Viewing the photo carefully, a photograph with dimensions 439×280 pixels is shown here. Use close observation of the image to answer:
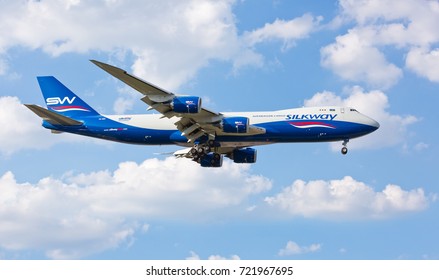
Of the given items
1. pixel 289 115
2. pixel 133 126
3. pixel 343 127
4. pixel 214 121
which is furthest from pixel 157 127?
pixel 343 127

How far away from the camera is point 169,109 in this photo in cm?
6038

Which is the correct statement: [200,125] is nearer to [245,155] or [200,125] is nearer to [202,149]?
[202,149]

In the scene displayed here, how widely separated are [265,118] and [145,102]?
1070 cm

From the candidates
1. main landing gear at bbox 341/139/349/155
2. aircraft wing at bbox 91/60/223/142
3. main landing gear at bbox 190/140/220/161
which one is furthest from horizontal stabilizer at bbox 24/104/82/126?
main landing gear at bbox 341/139/349/155

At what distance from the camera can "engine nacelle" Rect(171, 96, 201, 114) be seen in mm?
58906

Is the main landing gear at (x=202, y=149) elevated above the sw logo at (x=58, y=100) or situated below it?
below

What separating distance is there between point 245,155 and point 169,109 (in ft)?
44.4

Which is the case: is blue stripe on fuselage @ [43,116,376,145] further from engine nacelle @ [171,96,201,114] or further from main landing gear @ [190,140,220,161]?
engine nacelle @ [171,96,201,114]

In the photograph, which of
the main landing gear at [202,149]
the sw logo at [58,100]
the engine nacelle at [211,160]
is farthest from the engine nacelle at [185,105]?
the sw logo at [58,100]

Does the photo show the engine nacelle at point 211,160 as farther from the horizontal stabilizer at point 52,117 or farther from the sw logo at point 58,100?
the sw logo at point 58,100

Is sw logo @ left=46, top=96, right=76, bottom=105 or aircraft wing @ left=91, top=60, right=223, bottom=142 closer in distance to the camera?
aircraft wing @ left=91, top=60, right=223, bottom=142

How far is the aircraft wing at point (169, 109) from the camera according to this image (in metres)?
56.0

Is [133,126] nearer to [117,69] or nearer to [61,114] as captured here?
[61,114]

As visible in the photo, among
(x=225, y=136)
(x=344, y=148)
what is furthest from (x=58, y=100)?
(x=344, y=148)
